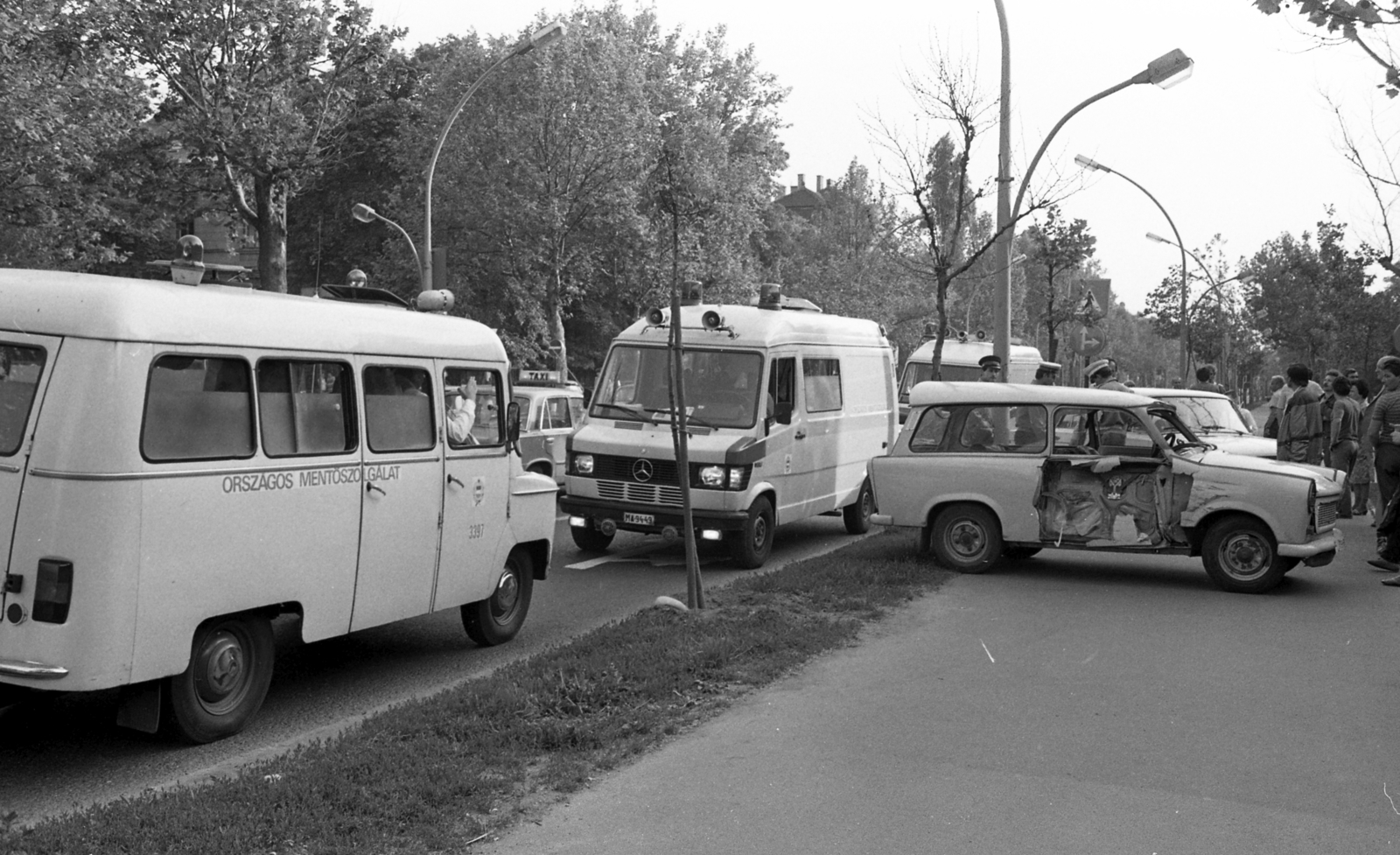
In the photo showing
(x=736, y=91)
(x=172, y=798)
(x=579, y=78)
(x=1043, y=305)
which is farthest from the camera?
(x=1043, y=305)

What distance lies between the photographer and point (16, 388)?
5.94 metres

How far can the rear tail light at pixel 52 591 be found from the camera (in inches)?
227

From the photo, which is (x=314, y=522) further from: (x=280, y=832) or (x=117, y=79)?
(x=117, y=79)

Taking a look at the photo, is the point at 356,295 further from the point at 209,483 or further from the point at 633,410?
the point at 633,410

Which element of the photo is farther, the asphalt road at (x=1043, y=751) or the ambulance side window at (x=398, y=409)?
the ambulance side window at (x=398, y=409)

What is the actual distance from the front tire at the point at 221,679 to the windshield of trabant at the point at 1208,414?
1389 centimetres

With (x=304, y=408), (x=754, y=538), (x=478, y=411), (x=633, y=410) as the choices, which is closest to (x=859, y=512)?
(x=754, y=538)

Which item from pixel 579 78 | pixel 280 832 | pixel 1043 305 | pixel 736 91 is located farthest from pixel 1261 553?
pixel 1043 305

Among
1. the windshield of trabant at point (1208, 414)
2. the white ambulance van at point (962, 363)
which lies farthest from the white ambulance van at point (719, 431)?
the white ambulance van at point (962, 363)

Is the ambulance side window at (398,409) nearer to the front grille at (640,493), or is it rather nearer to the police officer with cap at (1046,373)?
the front grille at (640,493)

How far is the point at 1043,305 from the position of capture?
67062 millimetres

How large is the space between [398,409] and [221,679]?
1948 mm

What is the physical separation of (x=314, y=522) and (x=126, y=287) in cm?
165

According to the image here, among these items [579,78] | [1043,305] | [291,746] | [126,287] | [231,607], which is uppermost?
[579,78]
